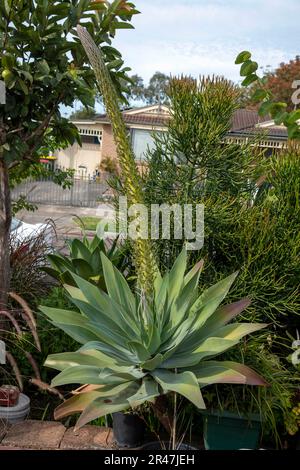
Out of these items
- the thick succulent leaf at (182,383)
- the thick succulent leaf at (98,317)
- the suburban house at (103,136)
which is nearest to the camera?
the thick succulent leaf at (182,383)

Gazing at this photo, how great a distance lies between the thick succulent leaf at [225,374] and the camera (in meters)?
2.90

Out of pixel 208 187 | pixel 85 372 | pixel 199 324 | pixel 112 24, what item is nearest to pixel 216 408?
pixel 199 324

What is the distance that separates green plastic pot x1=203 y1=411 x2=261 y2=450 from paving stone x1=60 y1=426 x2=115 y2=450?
0.67 meters

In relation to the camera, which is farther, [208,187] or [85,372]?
[208,187]

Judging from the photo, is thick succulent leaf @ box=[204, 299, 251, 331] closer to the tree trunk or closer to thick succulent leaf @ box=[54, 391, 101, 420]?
thick succulent leaf @ box=[54, 391, 101, 420]

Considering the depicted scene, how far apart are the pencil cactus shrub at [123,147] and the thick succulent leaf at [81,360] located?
1.56ft

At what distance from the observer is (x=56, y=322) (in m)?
3.24

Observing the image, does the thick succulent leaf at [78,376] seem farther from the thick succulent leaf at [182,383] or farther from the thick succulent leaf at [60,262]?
the thick succulent leaf at [60,262]

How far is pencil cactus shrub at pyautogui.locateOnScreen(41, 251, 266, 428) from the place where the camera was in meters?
2.96

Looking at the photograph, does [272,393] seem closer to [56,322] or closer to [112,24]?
[56,322]

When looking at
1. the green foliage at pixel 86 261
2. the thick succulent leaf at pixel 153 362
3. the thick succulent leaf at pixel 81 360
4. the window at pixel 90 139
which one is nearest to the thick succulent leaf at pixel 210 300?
the thick succulent leaf at pixel 153 362

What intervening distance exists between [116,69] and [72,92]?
429 mm

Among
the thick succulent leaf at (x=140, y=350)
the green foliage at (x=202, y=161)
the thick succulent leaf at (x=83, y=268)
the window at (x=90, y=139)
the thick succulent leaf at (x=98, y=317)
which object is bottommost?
the thick succulent leaf at (x=140, y=350)

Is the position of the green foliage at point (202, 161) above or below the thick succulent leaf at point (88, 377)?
above
